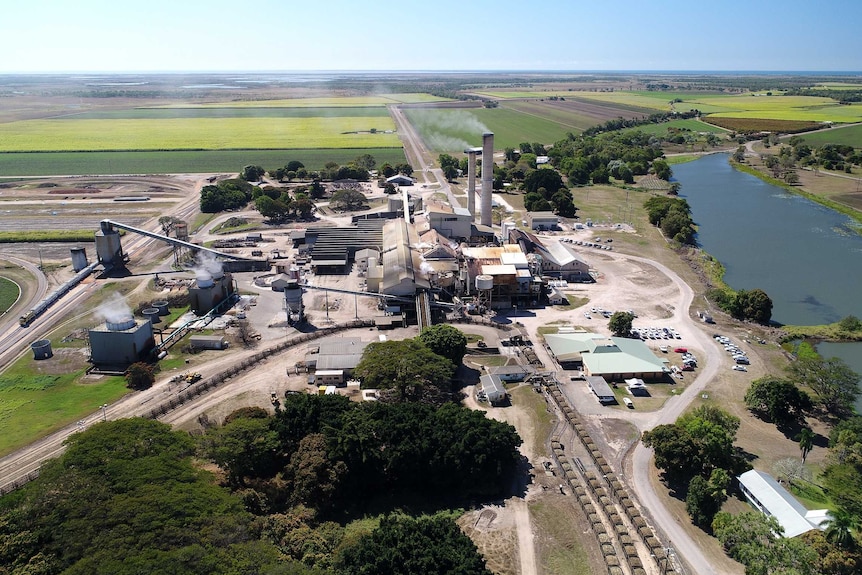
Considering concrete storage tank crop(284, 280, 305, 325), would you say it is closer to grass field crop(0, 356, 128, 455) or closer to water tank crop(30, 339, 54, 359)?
grass field crop(0, 356, 128, 455)

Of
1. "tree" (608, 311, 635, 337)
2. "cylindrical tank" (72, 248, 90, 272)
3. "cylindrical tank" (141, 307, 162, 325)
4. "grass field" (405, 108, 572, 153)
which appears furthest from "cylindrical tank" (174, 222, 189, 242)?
"grass field" (405, 108, 572, 153)

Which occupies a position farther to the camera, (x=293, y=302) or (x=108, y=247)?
(x=108, y=247)

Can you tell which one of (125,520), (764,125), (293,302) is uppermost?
(764,125)

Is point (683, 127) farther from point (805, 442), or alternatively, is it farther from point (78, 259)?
point (78, 259)

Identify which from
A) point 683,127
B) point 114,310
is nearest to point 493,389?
point 114,310

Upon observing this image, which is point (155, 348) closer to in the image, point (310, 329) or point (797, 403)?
point (310, 329)
